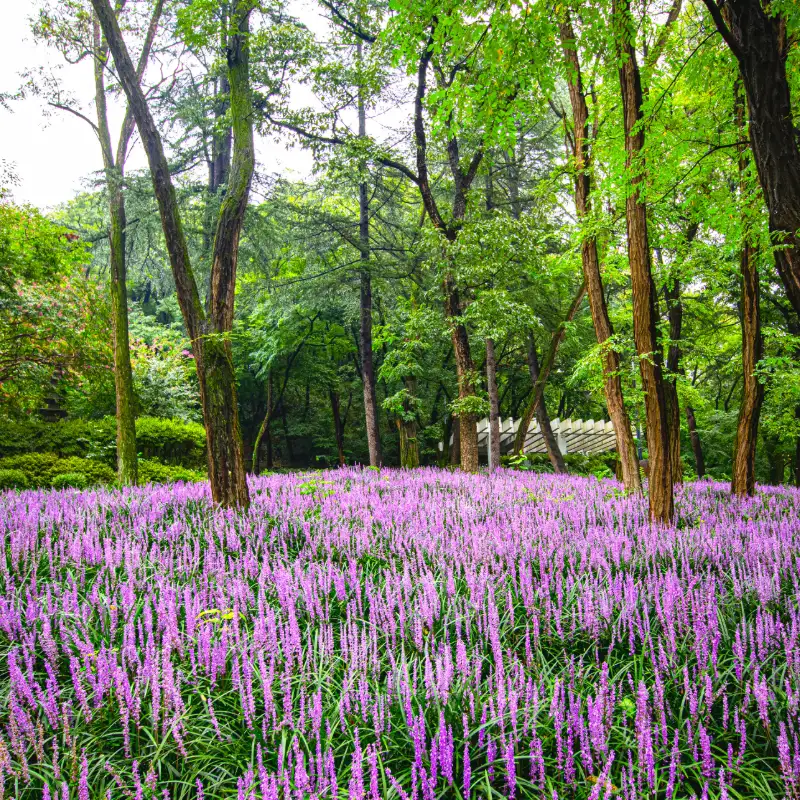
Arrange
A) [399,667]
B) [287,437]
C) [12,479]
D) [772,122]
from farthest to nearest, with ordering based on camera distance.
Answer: [287,437] < [12,479] < [772,122] < [399,667]

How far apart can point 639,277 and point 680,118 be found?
99.4 inches

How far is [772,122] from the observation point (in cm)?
357

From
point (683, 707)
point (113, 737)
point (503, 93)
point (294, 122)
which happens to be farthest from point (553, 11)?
point (294, 122)

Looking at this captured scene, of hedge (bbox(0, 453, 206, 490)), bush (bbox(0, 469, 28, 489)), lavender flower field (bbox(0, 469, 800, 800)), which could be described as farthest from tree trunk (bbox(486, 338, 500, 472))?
bush (bbox(0, 469, 28, 489))

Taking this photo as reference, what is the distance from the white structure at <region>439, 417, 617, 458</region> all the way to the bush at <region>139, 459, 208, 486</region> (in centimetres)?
1156

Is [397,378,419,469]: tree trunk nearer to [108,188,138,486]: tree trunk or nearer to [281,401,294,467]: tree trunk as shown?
[108,188,138,486]: tree trunk

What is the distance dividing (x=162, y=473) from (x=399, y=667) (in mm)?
10838

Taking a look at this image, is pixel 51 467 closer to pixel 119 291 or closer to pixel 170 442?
pixel 170 442

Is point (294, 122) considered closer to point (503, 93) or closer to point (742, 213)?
point (503, 93)

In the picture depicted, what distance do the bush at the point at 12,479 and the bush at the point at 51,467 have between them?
3.8 inches

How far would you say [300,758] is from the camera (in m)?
1.54

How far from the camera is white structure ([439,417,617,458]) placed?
67.1 ft

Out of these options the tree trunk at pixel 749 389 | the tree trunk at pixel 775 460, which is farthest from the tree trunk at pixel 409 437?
the tree trunk at pixel 775 460

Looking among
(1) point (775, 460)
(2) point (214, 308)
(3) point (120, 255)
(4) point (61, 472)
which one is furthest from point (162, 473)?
(1) point (775, 460)
